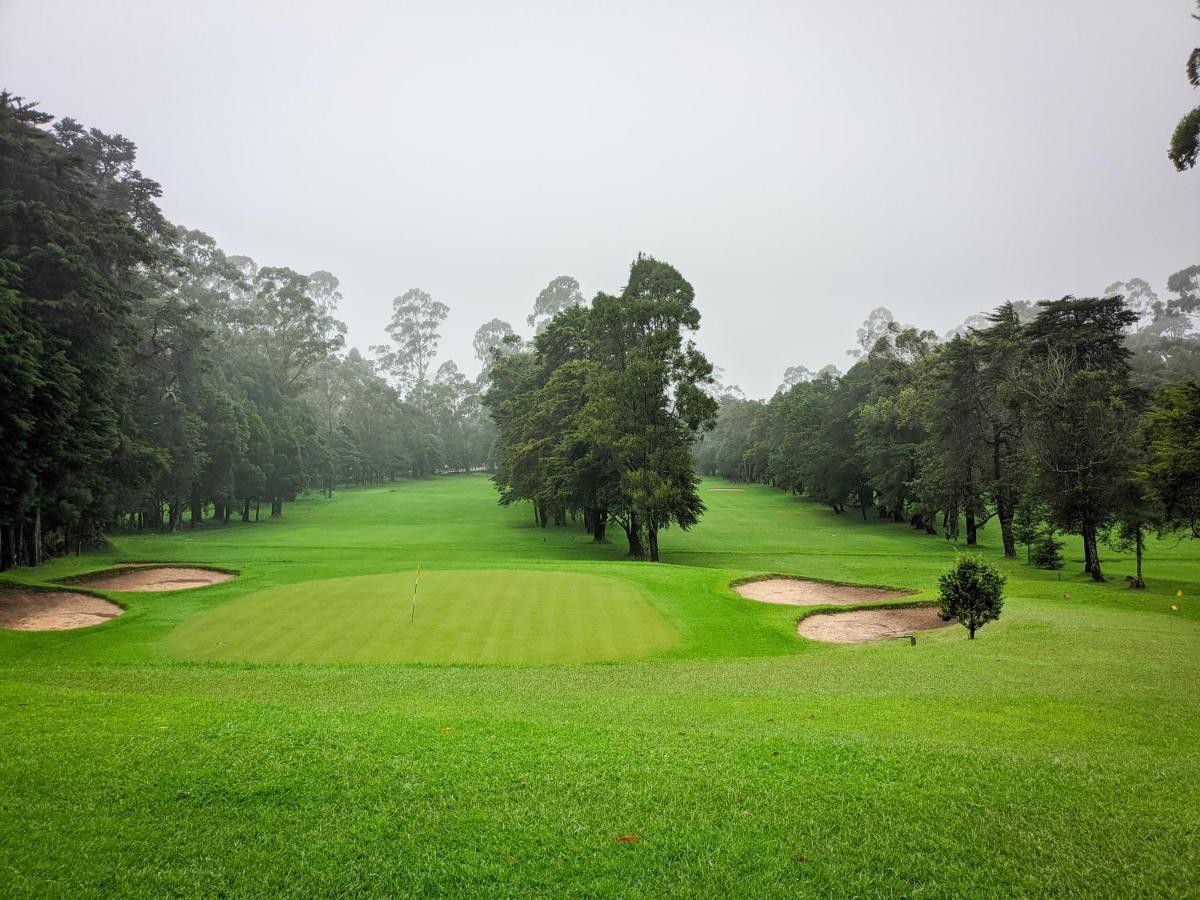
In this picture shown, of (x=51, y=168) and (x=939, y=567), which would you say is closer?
(x=51, y=168)

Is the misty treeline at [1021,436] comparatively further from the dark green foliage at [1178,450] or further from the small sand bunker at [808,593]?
the small sand bunker at [808,593]

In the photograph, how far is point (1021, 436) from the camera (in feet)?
111

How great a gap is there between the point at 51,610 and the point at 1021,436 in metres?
41.7

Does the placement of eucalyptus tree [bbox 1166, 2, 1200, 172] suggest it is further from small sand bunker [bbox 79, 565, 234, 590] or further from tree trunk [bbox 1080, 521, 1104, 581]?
small sand bunker [bbox 79, 565, 234, 590]

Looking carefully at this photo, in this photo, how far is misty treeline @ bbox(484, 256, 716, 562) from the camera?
3394 centimetres

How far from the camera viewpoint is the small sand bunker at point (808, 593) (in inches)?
912

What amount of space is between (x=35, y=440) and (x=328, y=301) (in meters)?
87.1

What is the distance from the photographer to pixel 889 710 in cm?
914

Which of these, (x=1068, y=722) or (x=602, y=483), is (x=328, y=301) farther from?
(x=1068, y=722)

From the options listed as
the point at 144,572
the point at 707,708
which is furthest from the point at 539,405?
the point at 707,708

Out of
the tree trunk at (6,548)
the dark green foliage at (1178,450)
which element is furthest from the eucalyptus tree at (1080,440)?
the tree trunk at (6,548)

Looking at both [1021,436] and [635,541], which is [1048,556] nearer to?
[1021,436]

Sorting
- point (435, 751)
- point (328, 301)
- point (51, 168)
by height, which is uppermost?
point (328, 301)

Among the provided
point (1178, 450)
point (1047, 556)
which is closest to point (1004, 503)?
point (1047, 556)
